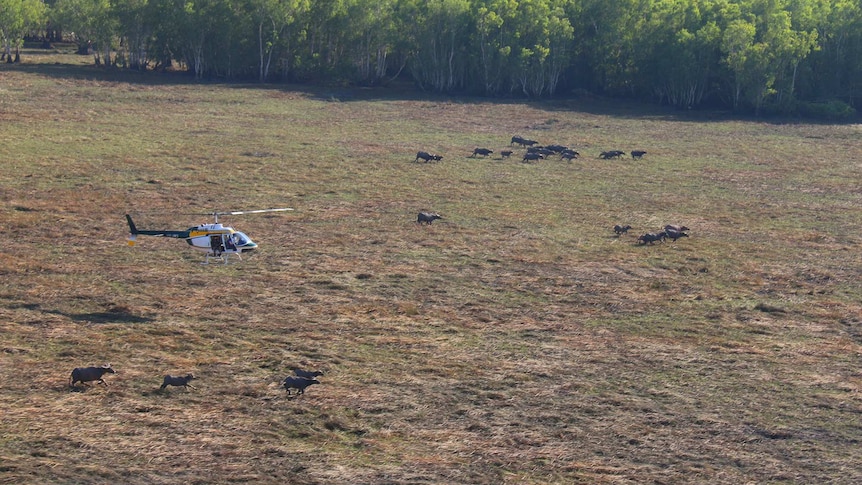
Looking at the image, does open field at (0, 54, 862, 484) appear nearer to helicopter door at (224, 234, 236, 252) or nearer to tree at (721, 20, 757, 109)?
helicopter door at (224, 234, 236, 252)

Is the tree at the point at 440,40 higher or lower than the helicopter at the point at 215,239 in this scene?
higher

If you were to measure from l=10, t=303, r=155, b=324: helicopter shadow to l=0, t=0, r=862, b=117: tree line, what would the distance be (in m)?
54.8

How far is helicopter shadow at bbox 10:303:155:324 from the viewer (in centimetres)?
2173

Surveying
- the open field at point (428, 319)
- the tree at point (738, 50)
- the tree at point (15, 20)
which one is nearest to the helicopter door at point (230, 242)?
the open field at point (428, 319)

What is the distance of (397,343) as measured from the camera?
21.0 m

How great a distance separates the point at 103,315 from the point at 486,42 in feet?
190

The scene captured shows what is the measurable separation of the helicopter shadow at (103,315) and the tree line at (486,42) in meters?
54.8

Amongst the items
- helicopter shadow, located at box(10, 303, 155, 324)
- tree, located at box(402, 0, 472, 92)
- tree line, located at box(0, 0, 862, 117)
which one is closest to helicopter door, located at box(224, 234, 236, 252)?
helicopter shadow, located at box(10, 303, 155, 324)

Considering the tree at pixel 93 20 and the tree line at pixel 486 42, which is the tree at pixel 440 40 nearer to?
the tree line at pixel 486 42

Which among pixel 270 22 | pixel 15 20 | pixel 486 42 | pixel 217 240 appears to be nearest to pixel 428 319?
pixel 217 240

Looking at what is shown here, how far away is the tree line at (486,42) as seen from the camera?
237 ft

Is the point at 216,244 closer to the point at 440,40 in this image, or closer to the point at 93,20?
the point at 440,40

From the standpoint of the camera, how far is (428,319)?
2278 cm

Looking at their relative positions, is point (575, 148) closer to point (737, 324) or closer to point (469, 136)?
point (469, 136)
